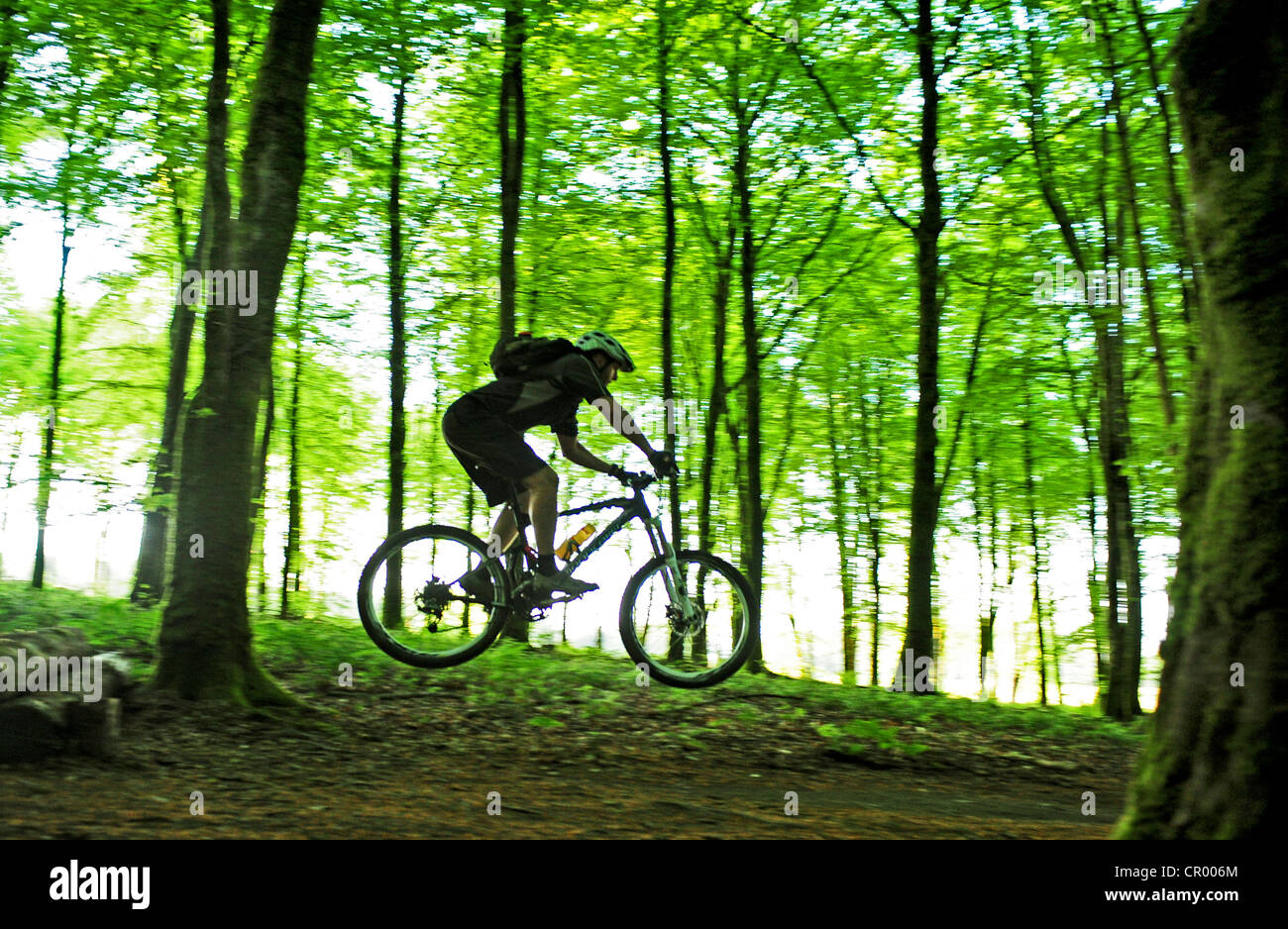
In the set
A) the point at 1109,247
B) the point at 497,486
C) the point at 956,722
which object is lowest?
the point at 956,722

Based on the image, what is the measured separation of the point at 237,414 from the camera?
629 centimetres

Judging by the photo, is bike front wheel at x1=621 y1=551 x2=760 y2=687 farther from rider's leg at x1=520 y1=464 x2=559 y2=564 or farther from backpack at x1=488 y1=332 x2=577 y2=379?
backpack at x1=488 y1=332 x2=577 y2=379

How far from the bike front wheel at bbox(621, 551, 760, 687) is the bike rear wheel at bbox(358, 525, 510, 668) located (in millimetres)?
1001

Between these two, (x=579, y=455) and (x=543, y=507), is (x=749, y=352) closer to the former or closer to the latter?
(x=579, y=455)

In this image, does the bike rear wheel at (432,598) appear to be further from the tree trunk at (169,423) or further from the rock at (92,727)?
the tree trunk at (169,423)

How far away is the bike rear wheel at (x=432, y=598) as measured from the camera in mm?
6594

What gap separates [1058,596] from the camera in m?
24.5

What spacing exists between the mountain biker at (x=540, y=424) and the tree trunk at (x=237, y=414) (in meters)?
1.46

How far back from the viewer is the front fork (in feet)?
22.2

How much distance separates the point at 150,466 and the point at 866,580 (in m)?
17.6

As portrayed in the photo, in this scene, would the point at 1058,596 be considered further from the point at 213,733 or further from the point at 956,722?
the point at 213,733
